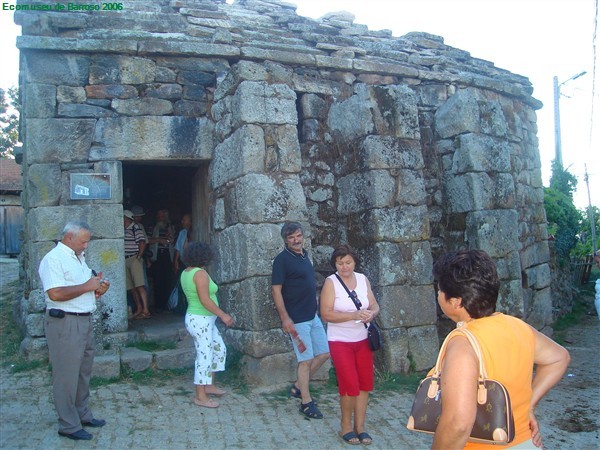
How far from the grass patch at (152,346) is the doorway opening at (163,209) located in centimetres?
84

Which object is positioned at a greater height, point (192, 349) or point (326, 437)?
point (192, 349)

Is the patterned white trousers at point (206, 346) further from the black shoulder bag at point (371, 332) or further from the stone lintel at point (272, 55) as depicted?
the stone lintel at point (272, 55)

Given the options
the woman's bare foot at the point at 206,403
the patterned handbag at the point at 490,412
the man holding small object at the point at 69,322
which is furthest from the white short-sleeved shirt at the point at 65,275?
the patterned handbag at the point at 490,412

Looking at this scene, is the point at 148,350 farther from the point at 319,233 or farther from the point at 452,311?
the point at 452,311

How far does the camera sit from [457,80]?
780 cm

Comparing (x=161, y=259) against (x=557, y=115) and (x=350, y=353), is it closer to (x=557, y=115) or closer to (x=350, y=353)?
(x=350, y=353)

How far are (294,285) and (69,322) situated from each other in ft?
5.94

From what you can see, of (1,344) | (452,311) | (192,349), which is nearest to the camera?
(452,311)

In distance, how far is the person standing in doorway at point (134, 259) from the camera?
713 centimetres

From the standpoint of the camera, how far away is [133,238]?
23.6 ft

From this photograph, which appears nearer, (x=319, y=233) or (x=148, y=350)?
(x=148, y=350)

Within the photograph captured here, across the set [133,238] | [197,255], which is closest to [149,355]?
[197,255]

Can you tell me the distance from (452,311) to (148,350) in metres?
4.35

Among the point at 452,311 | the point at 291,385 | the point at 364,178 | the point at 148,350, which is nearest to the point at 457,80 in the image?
the point at 364,178
